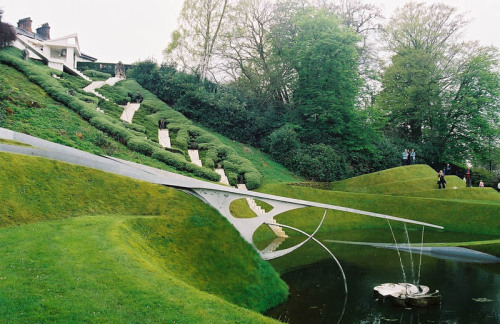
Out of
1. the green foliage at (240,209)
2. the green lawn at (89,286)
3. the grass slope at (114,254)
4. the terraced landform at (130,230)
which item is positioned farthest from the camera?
the green foliage at (240,209)

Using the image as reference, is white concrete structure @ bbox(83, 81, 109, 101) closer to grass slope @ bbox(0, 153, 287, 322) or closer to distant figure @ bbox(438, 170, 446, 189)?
grass slope @ bbox(0, 153, 287, 322)

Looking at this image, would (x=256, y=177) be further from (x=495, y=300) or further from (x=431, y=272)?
(x=495, y=300)

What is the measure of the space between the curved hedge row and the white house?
8.24 meters

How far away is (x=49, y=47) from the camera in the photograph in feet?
152

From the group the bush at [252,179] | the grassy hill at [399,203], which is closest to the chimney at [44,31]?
the bush at [252,179]

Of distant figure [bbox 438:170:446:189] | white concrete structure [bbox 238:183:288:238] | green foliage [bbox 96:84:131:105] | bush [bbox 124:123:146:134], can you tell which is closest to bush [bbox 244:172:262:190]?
white concrete structure [bbox 238:183:288:238]

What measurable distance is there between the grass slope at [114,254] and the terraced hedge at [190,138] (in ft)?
37.9

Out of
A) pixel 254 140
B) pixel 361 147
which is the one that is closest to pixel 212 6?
pixel 254 140

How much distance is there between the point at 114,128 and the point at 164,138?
5359mm

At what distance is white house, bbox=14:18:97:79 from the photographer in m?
36.8

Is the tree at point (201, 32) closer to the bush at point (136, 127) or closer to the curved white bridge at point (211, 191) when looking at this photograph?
the bush at point (136, 127)

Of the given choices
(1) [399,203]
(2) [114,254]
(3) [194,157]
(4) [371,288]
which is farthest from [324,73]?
(2) [114,254]

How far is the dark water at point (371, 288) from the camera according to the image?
1123 centimetres

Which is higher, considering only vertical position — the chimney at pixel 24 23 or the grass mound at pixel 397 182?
the chimney at pixel 24 23
